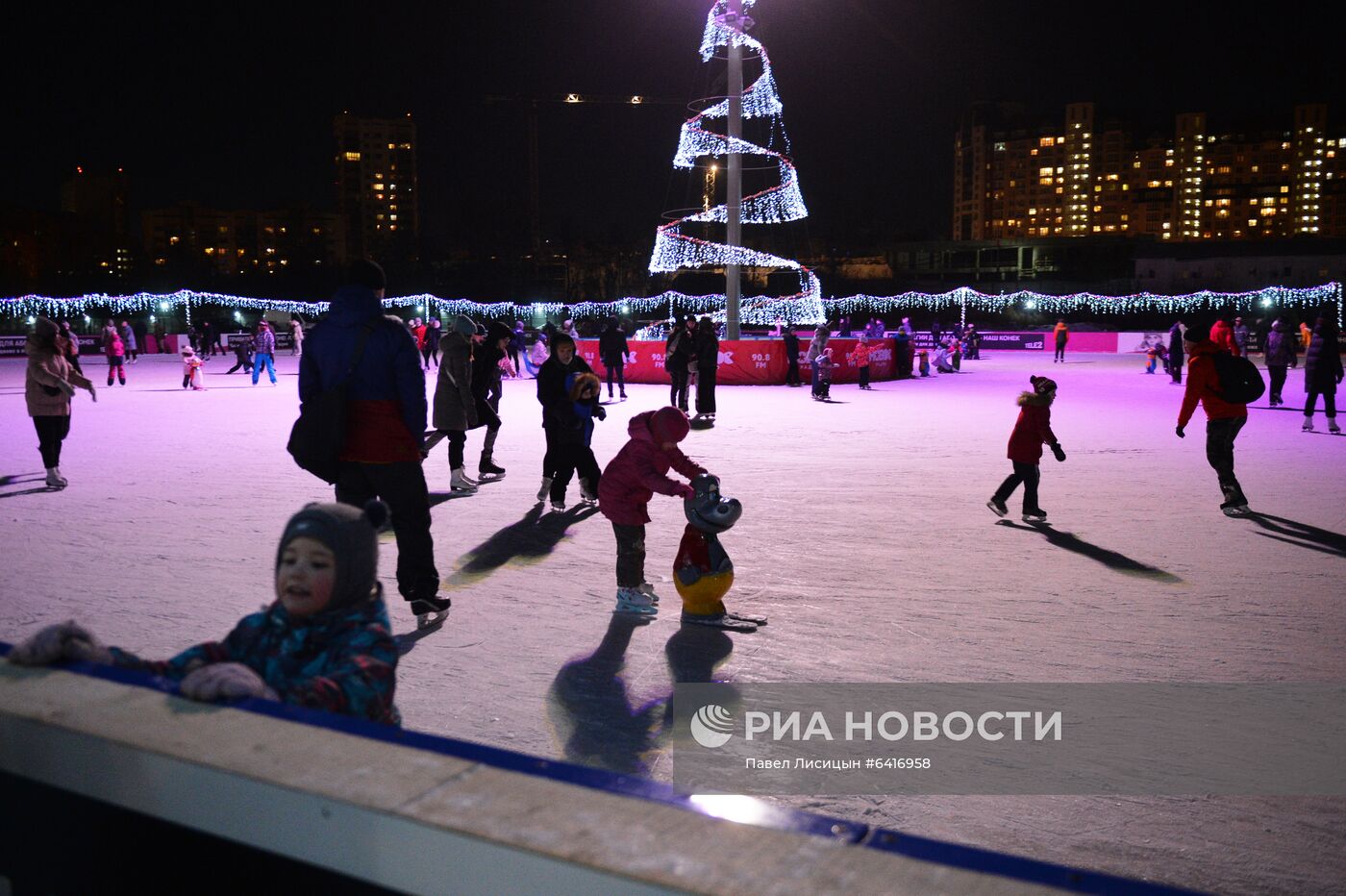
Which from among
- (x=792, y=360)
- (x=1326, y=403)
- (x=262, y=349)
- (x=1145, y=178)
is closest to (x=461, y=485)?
(x=1326, y=403)

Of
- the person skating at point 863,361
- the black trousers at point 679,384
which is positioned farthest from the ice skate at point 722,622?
the person skating at point 863,361

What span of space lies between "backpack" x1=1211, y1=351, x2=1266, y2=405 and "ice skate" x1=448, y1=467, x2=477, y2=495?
597 cm

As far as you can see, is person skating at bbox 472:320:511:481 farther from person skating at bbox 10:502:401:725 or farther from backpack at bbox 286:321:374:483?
person skating at bbox 10:502:401:725

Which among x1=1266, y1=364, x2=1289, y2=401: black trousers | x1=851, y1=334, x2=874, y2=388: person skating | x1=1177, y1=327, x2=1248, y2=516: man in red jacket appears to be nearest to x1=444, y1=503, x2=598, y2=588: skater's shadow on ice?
x1=1177, y1=327, x2=1248, y2=516: man in red jacket

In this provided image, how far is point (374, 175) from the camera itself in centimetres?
18175

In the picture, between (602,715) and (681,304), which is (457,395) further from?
(681,304)

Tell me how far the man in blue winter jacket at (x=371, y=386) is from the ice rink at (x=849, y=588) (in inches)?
30.3

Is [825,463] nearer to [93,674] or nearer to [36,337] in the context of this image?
[36,337]

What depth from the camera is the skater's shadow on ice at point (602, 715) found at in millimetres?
3600

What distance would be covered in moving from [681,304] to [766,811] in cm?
5355

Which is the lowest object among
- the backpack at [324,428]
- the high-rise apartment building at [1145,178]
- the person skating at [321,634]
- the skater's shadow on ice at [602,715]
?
the skater's shadow on ice at [602,715]

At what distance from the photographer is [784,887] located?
1.17 meters

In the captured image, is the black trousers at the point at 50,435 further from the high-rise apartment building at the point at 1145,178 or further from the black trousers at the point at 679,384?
the high-rise apartment building at the point at 1145,178

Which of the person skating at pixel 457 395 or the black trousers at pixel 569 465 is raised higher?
the person skating at pixel 457 395
